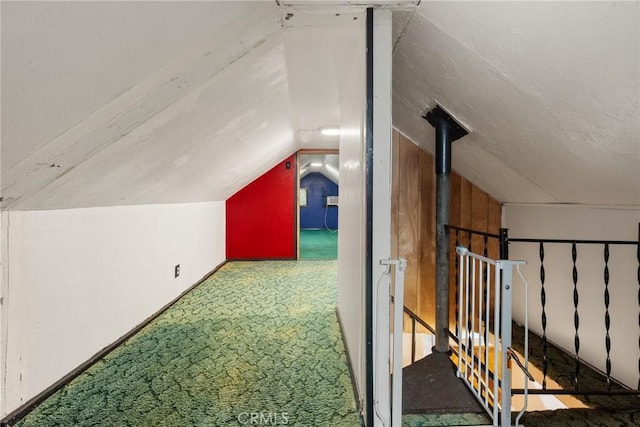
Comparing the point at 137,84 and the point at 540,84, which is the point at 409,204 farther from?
the point at 137,84

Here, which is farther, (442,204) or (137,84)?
(442,204)

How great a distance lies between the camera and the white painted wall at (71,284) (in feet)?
4.73

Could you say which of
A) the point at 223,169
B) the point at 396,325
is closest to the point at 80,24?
the point at 396,325

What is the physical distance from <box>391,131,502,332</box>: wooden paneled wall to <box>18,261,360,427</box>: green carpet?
0.93 metres

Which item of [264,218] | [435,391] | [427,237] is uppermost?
[264,218]

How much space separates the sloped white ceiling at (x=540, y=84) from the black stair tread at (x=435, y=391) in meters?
1.37

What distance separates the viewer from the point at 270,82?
2111mm

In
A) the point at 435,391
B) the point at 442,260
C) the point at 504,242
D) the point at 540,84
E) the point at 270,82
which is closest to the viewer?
the point at 540,84

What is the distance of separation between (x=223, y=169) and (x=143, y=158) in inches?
55.2

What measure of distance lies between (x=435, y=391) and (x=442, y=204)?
3.78 feet

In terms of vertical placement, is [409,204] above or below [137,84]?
below

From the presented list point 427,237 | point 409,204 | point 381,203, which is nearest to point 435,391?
point 381,203

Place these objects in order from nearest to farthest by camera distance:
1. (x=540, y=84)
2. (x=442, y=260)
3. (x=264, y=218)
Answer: (x=540, y=84)
(x=442, y=260)
(x=264, y=218)

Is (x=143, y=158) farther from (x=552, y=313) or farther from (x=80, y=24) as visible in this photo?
(x=552, y=313)
